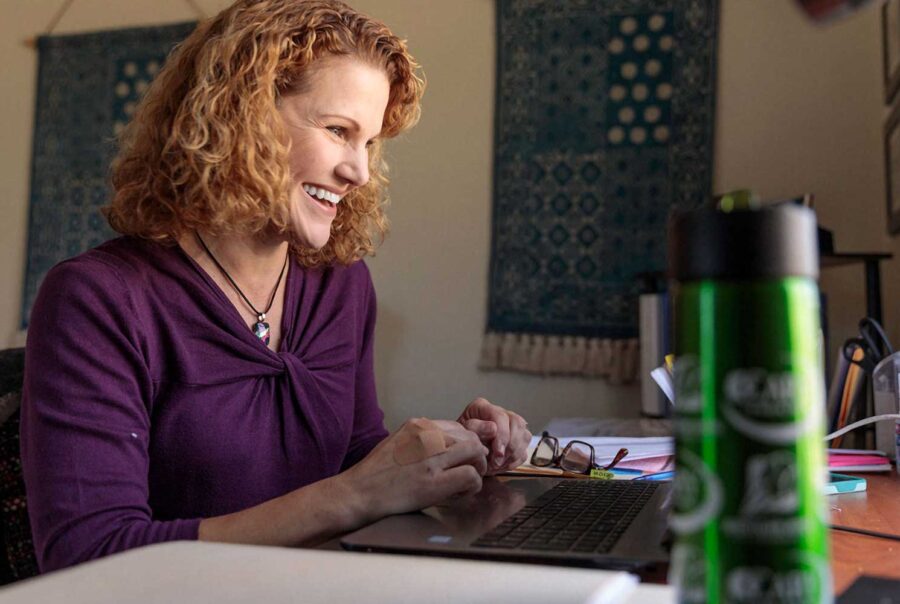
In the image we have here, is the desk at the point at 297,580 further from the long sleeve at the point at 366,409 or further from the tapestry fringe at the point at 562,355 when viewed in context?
the tapestry fringe at the point at 562,355

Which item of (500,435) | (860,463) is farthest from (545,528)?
(860,463)

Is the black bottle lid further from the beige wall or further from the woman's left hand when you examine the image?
the beige wall

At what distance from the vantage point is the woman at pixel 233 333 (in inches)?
35.3

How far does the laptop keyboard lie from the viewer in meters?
0.67

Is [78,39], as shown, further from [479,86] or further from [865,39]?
[865,39]

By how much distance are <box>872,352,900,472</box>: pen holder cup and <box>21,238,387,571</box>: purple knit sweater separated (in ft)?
2.74

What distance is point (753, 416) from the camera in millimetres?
286

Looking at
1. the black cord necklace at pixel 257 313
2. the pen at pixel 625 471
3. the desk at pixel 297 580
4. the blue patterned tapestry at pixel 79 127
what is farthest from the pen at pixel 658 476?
the blue patterned tapestry at pixel 79 127

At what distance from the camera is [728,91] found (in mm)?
2678

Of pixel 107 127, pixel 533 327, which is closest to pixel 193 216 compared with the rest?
pixel 533 327

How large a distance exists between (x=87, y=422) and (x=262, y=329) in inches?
13.4

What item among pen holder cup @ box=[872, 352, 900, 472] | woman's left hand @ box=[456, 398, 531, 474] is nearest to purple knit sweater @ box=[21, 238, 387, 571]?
woman's left hand @ box=[456, 398, 531, 474]

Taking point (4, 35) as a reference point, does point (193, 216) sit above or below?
below

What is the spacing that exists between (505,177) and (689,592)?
2605 mm
